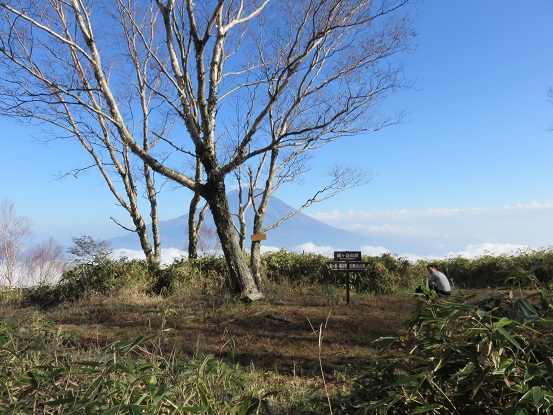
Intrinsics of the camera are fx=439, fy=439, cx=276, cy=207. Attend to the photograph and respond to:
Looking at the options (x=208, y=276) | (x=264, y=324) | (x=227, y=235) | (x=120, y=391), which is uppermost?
(x=227, y=235)

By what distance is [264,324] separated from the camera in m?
7.20

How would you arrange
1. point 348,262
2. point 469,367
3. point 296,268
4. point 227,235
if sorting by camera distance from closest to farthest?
1. point 469,367
2. point 227,235
3. point 348,262
4. point 296,268

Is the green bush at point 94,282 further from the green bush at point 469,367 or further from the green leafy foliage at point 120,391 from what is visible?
the green bush at point 469,367

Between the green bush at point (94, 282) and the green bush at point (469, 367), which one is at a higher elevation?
the green bush at point (94, 282)

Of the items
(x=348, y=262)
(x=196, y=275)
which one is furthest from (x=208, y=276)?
(x=348, y=262)

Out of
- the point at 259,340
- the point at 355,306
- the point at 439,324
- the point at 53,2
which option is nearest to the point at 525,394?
the point at 439,324

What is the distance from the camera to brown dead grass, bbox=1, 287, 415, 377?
5.40 meters

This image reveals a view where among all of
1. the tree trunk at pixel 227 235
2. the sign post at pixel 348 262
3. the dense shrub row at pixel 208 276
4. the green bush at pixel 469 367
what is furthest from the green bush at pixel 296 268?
the green bush at pixel 469 367

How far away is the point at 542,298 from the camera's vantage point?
1.58m

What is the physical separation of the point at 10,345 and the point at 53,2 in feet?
35.9

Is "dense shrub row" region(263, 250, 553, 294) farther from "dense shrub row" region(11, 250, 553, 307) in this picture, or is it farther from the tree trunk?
the tree trunk

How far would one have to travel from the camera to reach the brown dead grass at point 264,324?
17.7ft

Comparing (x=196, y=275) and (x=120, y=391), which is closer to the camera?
(x=120, y=391)

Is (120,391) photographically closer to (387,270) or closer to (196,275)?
(196,275)
